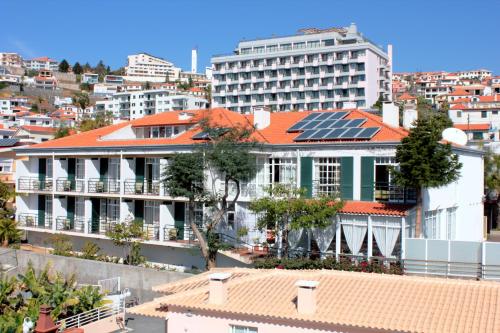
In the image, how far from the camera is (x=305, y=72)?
373 feet

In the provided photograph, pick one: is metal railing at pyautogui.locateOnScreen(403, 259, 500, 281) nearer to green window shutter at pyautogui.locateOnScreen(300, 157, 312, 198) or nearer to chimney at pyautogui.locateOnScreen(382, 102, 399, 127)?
green window shutter at pyautogui.locateOnScreen(300, 157, 312, 198)

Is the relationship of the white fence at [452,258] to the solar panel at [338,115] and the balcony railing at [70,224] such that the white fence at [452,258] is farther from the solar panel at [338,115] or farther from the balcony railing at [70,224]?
the balcony railing at [70,224]

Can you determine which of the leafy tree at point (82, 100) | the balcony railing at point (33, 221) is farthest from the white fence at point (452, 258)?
the leafy tree at point (82, 100)

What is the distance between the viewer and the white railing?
2425 cm

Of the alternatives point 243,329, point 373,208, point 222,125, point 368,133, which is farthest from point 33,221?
point 243,329

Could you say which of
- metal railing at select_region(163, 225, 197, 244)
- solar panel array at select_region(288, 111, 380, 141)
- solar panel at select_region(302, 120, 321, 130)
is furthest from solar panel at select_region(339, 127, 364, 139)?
metal railing at select_region(163, 225, 197, 244)

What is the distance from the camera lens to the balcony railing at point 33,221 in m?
42.4

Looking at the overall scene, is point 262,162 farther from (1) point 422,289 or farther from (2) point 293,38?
(2) point 293,38

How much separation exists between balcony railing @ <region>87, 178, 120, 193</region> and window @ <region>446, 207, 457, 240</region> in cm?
1997

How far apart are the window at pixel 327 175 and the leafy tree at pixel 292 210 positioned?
4.08 ft

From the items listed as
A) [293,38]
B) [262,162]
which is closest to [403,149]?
[262,162]

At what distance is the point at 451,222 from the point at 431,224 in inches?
151

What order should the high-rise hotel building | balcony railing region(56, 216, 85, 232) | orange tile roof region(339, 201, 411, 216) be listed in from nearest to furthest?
orange tile roof region(339, 201, 411, 216)
balcony railing region(56, 216, 85, 232)
the high-rise hotel building

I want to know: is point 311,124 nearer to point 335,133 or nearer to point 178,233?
point 335,133
